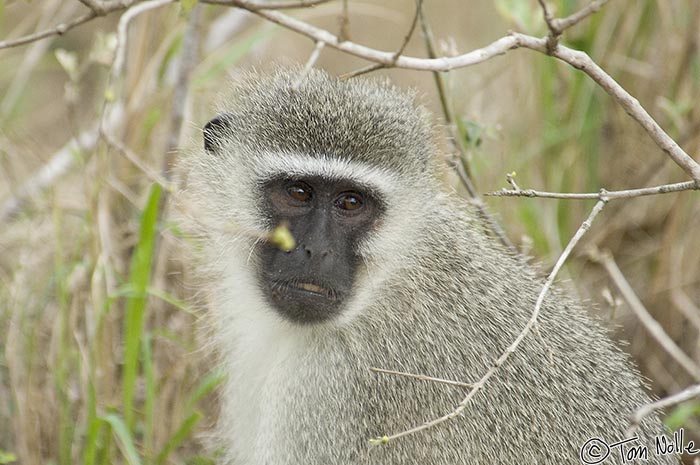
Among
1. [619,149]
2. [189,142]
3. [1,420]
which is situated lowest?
[1,420]

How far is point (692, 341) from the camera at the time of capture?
15.5ft

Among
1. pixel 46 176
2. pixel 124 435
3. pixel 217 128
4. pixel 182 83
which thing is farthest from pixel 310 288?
pixel 46 176

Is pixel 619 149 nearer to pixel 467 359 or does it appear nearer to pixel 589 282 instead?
pixel 589 282

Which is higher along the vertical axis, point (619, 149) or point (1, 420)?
point (619, 149)

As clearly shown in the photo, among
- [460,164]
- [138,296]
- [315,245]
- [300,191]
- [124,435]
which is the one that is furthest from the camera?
[460,164]

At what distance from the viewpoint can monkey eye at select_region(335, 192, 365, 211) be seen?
3.01m

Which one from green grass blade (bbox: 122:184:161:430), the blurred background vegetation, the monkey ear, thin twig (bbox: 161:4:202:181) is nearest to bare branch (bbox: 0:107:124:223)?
the blurred background vegetation

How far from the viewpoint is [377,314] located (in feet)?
10.1

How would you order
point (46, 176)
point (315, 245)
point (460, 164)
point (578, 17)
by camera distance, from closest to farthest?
point (578, 17) < point (315, 245) < point (460, 164) < point (46, 176)

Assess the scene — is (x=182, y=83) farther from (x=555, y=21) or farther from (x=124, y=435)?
(x=555, y=21)

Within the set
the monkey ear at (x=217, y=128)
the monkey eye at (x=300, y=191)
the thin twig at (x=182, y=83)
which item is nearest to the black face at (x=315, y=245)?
the monkey eye at (x=300, y=191)

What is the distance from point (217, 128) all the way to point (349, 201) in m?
0.60

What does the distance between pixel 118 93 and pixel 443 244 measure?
204 centimetres

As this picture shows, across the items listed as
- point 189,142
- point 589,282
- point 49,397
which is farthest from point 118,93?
point 589,282
